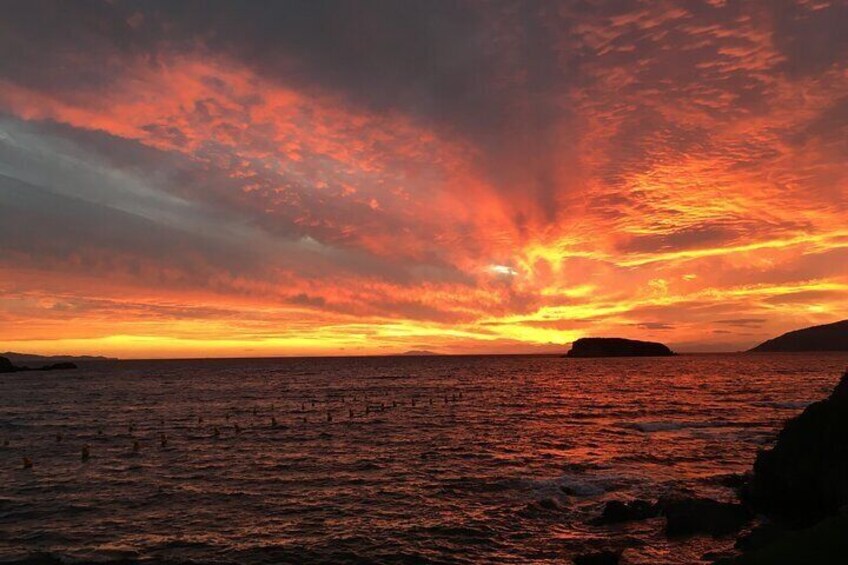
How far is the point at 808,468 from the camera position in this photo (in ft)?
80.3

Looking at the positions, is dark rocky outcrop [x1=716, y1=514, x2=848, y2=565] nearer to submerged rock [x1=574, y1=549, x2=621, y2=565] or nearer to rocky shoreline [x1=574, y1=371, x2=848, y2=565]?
submerged rock [x1=574, y1=549, x2=621, y2=565]

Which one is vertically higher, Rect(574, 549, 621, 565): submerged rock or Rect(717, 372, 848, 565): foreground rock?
Rect(717, 372, 848, 565): foreground rock

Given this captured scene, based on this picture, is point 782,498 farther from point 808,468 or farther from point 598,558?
point 598,558

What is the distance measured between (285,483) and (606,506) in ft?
63.6

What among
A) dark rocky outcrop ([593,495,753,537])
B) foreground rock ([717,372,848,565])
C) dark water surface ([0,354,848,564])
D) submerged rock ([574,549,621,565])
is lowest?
dark water surface ([0,354,848,564])

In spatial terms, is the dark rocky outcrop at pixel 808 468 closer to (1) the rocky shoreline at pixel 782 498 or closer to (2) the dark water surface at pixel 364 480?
(1) the rocky shoreline at pixel 782 498

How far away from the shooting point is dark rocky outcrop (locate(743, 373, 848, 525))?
23.3 metres

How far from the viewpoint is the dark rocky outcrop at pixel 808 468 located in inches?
918

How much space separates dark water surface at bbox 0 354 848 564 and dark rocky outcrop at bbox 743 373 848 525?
11.8 ft

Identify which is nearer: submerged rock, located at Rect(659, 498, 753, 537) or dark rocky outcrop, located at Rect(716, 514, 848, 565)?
dark rocky outcrop, located at Rect(716, 514, 848, 565)

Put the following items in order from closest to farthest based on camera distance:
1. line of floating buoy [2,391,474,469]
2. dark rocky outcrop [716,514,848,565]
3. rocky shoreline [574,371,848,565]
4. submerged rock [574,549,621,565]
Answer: dark rocky outcrop [716,514,848,565]
submerged rock [574,549,621,565]
rocky shoreline [574,371,848,565]
line of floating buoy [2,391,474,469]

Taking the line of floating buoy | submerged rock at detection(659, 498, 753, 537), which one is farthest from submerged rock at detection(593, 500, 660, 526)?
the line of floating buoy

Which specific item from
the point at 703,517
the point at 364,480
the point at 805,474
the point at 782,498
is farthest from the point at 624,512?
the point at 364,480

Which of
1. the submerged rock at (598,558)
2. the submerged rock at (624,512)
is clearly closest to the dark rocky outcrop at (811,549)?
the submerged rock at (598,558)
